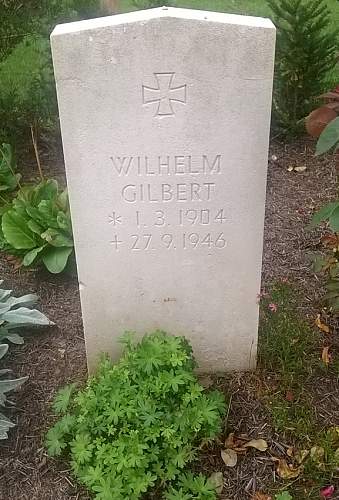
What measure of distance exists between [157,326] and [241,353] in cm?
45

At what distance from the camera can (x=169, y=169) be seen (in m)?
2.44

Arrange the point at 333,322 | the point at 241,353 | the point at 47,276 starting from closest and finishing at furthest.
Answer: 1. the point at 241,353
2. the point at 333,322
3. the point at 47,276

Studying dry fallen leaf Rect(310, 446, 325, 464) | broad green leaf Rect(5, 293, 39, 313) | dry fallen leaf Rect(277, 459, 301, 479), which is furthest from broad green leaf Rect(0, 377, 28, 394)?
dry fallen leaf Rect(310, 446, 325, 464)

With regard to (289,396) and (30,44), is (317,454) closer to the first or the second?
(289,396)

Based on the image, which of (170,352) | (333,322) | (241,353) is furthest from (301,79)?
(170,352)

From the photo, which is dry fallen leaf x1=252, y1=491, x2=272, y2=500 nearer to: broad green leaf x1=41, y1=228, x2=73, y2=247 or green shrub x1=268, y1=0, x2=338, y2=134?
broad green leaf x1=41, y1=228, x2=73, y2=247

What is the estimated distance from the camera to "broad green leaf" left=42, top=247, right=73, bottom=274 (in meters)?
3.54

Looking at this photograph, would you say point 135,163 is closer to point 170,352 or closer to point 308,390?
point 170,352

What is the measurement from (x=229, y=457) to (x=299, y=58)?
3.57 meters

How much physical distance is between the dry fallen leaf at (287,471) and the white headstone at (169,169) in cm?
59

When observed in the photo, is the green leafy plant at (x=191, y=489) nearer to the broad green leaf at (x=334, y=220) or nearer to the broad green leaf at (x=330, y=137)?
the broad green leaf at (x=334, y=220)

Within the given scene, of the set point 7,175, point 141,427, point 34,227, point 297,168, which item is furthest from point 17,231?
point 297,168

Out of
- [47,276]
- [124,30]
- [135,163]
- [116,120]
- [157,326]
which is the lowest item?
[47,276]

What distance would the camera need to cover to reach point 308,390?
2.86 metres
